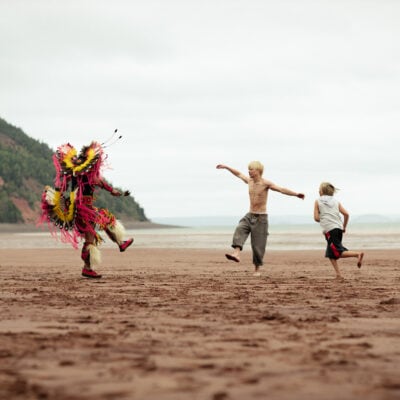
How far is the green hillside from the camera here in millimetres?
90562

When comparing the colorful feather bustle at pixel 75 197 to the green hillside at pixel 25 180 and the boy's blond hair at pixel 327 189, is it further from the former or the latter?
the green hillside at pixel 25 180

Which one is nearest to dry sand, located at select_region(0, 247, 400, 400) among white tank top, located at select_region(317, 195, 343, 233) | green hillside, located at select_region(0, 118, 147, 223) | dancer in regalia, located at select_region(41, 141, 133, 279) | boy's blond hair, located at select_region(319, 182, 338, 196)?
dancer in regalia, located at select_region(41, 141, 133, 279)

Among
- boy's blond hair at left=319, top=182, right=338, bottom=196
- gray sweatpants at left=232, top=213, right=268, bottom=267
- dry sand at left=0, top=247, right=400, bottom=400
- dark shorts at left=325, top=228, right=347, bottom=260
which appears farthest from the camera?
gray sweatpants at left=232, top=213, right=268, bottom=267

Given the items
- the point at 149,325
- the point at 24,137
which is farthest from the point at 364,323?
the point at 24,137

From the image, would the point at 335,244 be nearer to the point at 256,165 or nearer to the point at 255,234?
the point at 255,234

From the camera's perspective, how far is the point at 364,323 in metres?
6.42

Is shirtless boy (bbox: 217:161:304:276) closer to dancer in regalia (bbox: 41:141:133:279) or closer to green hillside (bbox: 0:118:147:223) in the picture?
dancer in regalia (bbox: 41:141:133:279)

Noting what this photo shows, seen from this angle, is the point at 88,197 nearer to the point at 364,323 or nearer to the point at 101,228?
the point at 101,228

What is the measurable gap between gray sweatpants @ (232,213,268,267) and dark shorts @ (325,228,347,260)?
1.12 meters

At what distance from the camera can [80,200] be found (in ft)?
38.2

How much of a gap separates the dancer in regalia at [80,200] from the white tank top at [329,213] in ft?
10.7

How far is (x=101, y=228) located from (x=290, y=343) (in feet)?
22.6

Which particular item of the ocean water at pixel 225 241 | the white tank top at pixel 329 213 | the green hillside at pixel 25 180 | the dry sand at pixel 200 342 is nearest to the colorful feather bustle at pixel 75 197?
the dry sand at pixel 200 342

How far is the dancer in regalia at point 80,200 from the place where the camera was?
1165 centimetres
